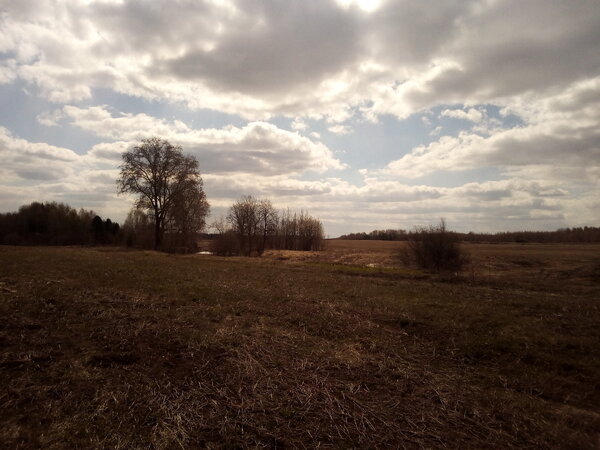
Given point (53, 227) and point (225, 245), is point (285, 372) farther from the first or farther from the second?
point (53, 227)

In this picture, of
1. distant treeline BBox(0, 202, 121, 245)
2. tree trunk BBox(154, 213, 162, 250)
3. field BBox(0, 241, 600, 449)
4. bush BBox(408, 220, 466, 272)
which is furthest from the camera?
distant treeline BBox(0, 202, 121, 245)

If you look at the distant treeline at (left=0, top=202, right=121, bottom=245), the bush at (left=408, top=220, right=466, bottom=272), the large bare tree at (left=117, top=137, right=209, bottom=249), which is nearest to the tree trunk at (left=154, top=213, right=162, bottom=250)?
the large bare tree at (left=117, top=137, right=209, bottom=249)

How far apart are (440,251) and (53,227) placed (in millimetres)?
71739

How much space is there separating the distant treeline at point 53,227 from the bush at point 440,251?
5613cm

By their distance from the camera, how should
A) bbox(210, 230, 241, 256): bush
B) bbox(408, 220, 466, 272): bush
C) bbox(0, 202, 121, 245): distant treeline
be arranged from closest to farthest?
bbox(408, 220, 466, 272): bush
bbox(210, 230, 241, 256): bush
bbox(0, 202, 121, 245): distant treeline

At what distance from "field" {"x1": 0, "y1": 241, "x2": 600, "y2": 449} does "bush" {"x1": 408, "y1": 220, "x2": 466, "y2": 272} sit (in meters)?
17.0

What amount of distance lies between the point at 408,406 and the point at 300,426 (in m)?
1.80

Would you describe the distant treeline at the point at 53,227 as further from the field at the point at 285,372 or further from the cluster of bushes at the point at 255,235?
the field at the point at 285,372

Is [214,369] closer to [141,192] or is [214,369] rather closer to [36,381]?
[36,381]

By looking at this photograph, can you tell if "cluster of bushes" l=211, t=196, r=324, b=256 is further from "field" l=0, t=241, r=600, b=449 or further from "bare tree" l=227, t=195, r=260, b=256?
"field" l=0, t=241, r=600, b=449

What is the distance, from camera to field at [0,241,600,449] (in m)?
4.51

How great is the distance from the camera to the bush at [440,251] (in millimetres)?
29156

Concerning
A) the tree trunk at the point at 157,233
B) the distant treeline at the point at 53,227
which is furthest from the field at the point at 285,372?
the distant treeline at the point at 53,227

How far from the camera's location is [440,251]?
29.4m
